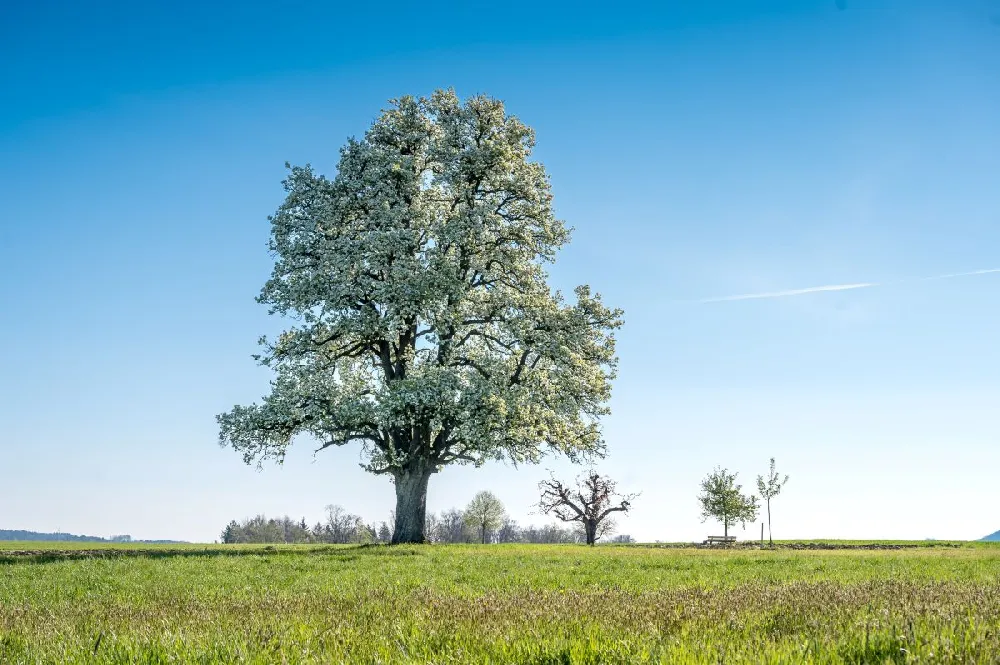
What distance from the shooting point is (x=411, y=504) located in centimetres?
3186

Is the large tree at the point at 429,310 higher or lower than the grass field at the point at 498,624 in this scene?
higher

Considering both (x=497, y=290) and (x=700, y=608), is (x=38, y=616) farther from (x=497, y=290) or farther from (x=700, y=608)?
(x=497, y=290)

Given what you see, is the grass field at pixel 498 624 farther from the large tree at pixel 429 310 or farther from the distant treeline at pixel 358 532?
the distant treeline at pixel 358 532

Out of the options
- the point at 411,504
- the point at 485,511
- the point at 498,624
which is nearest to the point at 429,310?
the point at 411,504

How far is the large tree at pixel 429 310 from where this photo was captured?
96.1 ft

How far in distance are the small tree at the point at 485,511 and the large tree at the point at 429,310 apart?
70.7 m

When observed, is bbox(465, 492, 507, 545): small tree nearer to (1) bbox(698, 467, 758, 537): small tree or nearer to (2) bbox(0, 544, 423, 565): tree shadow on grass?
(1) bbox(698, 467, 758, 537): small tree

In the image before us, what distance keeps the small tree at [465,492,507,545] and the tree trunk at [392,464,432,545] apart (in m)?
70.5

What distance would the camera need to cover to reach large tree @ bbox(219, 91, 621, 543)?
1153 inches

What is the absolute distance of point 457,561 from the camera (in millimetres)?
18234

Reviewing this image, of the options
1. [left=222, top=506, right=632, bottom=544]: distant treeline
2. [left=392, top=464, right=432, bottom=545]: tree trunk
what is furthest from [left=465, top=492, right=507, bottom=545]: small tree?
[left=392, top=464, right=432, bottom=545]: tree trunk

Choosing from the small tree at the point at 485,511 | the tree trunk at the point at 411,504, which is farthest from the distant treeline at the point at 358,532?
the tree trunk at the point at 411,504

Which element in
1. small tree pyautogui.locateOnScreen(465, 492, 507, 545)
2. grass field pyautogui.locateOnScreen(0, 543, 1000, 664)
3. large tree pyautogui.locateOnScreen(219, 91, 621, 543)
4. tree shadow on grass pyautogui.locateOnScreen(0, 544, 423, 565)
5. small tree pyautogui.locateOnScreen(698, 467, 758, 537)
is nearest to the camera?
grass field pyautogui.locateOnScreen(0, 543, 1000, 664)

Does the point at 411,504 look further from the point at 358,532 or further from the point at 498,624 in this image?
the point at 358,532
